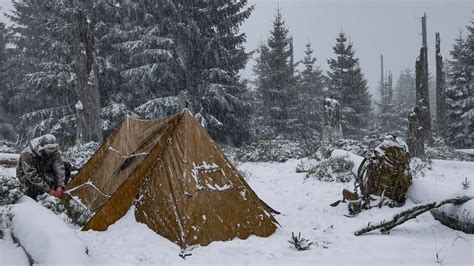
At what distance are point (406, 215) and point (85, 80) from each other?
479 inches

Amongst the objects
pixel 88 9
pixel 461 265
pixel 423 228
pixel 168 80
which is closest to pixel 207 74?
pixel 168 80

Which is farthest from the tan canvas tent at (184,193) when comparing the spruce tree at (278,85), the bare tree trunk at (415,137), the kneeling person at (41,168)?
the spruce tree at (278,85)

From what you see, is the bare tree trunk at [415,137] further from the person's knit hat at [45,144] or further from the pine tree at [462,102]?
the pine tree at [462,102]

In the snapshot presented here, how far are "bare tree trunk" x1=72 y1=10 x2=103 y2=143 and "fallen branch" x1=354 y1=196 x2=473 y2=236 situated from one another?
37.6 feet

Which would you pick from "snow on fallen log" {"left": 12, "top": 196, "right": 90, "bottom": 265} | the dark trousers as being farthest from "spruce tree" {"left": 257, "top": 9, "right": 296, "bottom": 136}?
"snow on fallen log" {"left": 12, "top": 196, "right": 90, "bottom": 265}

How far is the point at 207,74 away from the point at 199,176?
15243 millimetres

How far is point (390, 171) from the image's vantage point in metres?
6.97

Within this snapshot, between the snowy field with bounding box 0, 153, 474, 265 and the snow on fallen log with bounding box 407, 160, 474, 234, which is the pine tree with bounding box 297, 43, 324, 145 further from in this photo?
the snowy field with bounding box 0, 153, 474, 265

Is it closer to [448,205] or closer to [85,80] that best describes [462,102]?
[448,205]

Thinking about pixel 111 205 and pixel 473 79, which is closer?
→ pixel 111 205

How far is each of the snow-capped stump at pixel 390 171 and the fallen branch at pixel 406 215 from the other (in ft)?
4.13

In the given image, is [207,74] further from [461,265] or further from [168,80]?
[461,265]

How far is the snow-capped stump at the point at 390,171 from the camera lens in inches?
274

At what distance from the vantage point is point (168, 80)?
2038cm
